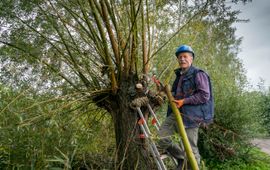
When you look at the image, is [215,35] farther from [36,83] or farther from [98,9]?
[36,83]

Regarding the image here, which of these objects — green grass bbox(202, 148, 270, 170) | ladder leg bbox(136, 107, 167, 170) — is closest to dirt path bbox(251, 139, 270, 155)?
green grass bbox(202, 148, 270, 170)

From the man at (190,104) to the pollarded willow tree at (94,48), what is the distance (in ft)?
1.69

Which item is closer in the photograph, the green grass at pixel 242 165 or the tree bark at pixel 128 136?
the tree bark at pixel 128 136

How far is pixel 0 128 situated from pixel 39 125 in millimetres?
448

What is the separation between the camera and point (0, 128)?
11.2 feet

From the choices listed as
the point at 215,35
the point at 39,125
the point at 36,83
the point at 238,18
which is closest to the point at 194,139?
the point at 39,125

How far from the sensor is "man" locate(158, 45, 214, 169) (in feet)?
13.2

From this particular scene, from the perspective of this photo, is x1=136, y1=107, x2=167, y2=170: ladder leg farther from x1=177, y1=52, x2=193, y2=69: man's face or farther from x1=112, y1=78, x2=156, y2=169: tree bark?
x1=177, y1=52, x2=193, y2=69: man's face

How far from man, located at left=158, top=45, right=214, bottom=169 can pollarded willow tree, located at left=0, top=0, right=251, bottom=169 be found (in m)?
0.52

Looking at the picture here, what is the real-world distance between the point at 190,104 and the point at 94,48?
2068mm

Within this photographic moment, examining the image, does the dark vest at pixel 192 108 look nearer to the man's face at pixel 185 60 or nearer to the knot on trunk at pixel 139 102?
the man's face at pixel 185 60

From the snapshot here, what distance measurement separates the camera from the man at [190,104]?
402 centimetres

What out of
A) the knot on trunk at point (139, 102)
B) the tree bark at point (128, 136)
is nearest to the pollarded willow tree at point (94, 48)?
the tree bark at point (128, 136)

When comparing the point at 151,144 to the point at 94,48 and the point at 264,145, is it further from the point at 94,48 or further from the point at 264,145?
the point at 264,145
